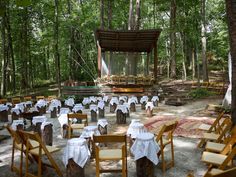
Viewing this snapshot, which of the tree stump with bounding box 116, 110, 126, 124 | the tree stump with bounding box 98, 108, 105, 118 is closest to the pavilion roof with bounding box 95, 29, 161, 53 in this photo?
the tree stump with bounding box 98, 108, 105, 118

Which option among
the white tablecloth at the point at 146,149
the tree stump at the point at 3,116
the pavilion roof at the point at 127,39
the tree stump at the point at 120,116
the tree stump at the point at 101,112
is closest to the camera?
the white tablecloth at the point at 146,149

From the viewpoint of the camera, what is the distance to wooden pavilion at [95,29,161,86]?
52.5 ft

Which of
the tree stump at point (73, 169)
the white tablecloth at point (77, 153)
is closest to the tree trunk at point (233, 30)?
the white tablecloth at point (77, 153)

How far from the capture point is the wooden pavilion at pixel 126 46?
15992 mm

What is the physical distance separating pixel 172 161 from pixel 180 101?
992cm

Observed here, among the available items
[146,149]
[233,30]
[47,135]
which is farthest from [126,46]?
[146,149]

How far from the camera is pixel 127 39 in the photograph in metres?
17.1

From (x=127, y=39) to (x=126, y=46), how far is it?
146 cm

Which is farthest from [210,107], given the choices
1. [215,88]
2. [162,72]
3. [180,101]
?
[162,72]

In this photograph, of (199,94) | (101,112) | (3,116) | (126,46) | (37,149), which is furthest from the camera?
(126,46)

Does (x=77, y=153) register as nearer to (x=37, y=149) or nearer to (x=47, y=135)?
(x=37, y=149)

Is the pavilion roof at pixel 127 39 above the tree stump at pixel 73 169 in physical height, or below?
above

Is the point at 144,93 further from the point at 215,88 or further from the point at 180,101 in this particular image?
the point at 215,88

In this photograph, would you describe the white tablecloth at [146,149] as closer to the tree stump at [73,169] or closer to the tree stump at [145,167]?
the tree stump at [145,167]
